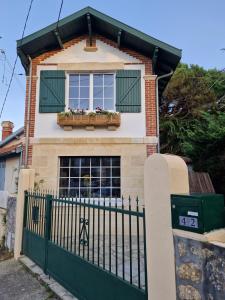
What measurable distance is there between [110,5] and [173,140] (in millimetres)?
10113

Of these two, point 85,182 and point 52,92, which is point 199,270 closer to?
point 85,182

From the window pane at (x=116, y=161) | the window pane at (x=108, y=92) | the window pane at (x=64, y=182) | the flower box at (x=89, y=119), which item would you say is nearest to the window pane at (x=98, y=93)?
the window pane at (x=108, y=92)

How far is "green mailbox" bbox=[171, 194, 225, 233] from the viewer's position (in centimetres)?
242

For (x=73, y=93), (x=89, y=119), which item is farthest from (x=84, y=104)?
(x=89, y=119)

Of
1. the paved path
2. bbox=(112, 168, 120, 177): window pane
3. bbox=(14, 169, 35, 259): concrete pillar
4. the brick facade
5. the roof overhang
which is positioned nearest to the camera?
the paved path

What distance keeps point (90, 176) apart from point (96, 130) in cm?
155

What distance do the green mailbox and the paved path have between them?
2875 millimetres

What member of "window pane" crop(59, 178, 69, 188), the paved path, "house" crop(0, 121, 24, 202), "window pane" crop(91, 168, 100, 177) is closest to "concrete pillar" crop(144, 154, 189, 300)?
the paved path

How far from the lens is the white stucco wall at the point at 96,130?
8617 millimetres

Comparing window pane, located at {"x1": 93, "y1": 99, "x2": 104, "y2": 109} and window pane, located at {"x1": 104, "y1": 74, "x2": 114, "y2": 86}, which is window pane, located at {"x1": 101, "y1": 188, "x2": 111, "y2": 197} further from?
window pane, located at {"x1": 104, "y1": 74, "x2": 114, "y2": 86}

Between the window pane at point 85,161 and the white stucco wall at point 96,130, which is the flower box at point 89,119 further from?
the window pane at point 85,161

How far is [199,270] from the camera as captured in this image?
2369mm

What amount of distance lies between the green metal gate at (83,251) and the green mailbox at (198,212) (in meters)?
0.53

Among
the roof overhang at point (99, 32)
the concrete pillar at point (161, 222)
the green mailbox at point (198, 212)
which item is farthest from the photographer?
the roof overhang at point (99, 32)
